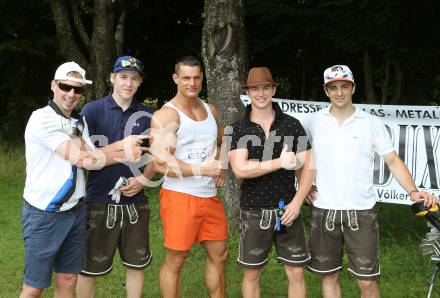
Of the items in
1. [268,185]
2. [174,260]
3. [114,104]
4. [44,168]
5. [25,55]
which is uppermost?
[25,55]

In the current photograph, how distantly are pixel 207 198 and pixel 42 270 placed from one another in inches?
56.7

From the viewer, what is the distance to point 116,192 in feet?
16.0

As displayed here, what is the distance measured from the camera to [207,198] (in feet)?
16.5

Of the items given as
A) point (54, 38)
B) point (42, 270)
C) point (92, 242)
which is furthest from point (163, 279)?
point (54, 38)

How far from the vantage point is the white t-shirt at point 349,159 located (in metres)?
4.71

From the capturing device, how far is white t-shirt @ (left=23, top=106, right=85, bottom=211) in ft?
14.1

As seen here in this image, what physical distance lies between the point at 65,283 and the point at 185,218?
106cm

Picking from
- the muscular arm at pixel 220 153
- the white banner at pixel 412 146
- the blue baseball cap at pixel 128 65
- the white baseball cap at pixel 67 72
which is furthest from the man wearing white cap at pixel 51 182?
the white banner at pixel 412 146

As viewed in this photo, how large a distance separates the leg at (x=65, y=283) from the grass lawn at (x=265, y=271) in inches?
56.2

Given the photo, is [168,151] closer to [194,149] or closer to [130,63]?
[194,149]

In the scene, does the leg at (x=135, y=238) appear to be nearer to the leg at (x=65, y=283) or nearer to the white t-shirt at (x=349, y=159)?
the leg at (x=65, y=283)

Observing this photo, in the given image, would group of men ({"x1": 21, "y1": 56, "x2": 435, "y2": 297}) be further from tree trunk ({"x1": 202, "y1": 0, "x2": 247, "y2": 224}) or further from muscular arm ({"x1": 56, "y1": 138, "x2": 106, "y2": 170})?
tree trunk ({"x1": 202, "y1": 0, "x2": 247, "y2": 224})

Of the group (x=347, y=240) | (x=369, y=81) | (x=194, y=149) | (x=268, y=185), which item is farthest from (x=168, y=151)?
(x=369, y=81)

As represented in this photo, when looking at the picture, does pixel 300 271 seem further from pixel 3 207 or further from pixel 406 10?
pixel 3 207
